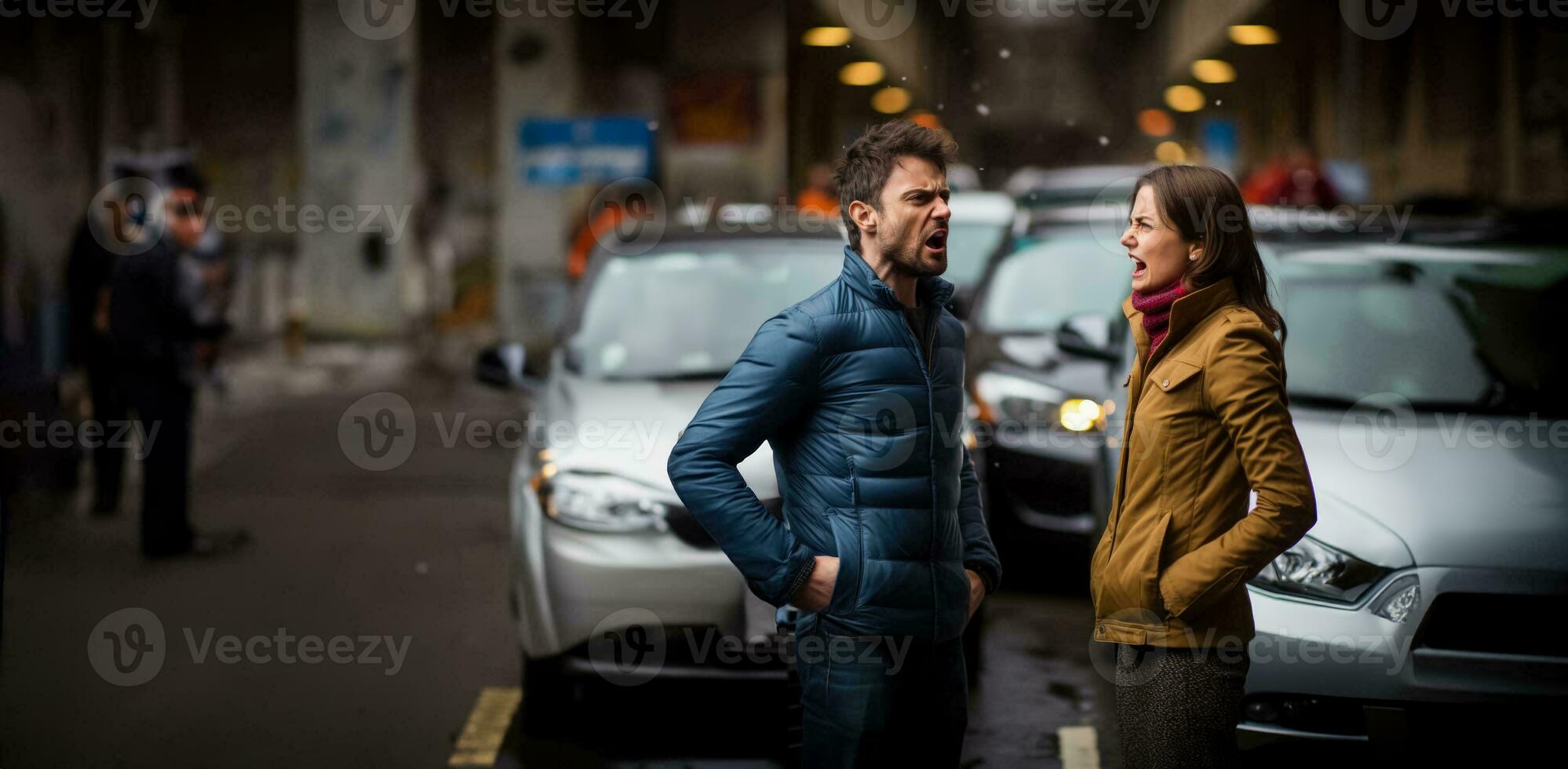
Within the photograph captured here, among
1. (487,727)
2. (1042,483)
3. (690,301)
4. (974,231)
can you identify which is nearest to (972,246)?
(974,231)

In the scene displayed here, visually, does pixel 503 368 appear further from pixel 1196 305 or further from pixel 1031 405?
pixel 1196 305

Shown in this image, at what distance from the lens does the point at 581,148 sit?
18.1 m

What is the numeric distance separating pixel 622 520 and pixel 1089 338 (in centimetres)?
205

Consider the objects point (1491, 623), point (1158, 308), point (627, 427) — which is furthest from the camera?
point (627, 427)

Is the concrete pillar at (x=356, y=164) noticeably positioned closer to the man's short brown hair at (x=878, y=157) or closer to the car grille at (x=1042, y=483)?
the car grille at (x=1042, y=483)

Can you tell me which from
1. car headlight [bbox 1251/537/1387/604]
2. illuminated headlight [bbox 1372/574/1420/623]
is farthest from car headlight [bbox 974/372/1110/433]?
illuminated headlight [bbox 1372/574/1420/623]

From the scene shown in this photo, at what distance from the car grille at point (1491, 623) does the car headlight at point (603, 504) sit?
2221mm

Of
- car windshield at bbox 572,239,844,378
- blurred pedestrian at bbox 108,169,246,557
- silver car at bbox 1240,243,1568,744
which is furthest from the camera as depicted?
blurred pedestrian at bbox 108,169,246,557

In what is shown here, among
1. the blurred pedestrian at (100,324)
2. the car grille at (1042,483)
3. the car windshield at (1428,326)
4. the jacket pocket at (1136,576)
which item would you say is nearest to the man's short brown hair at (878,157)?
the jacket pocket at (1136,576)

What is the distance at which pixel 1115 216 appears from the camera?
9094 mm

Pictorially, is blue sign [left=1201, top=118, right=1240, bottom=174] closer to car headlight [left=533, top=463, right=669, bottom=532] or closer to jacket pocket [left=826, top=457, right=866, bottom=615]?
car headlight [left=533, top=463, right=669, bottom=532]

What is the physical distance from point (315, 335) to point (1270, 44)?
17.3 metres

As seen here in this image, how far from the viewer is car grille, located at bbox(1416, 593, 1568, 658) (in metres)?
4.45

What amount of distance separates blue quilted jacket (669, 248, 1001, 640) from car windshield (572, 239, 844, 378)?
115 inches
